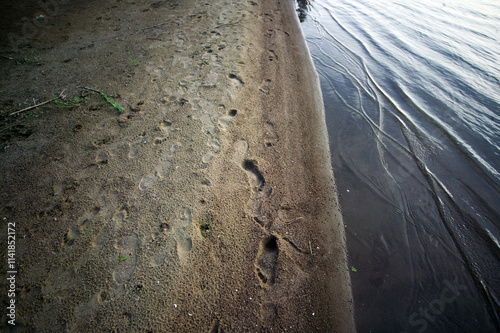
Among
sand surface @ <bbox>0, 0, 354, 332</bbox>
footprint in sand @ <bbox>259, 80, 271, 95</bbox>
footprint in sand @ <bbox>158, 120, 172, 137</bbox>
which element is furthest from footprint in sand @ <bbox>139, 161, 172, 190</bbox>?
footprint in sand @ <bbox>259, 80, 271, 95</bbox>

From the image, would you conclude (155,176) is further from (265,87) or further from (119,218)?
(265,87)

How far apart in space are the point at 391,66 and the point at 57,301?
26.4 feet

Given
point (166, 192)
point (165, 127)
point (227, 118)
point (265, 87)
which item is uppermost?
point (265, 87)

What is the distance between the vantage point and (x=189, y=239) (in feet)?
Answer: 7.84

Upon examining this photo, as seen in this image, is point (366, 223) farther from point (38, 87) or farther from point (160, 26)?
point (160, 26)

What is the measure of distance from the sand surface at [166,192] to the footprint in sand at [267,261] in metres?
0.01

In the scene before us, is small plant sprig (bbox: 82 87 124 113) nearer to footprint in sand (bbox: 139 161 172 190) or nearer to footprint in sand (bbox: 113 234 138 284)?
footprint in sand (bbox: 139 161 172 190)

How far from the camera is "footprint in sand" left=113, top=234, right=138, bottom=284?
2111mm

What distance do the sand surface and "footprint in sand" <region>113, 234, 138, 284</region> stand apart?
1 cm

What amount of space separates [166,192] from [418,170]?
389 cm

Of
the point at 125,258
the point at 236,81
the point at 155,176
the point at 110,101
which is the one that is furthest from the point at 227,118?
the point at 125,258

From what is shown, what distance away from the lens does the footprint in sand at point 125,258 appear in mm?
2111

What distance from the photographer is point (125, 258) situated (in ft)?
7.29

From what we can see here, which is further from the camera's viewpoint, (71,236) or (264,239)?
(264,239)
